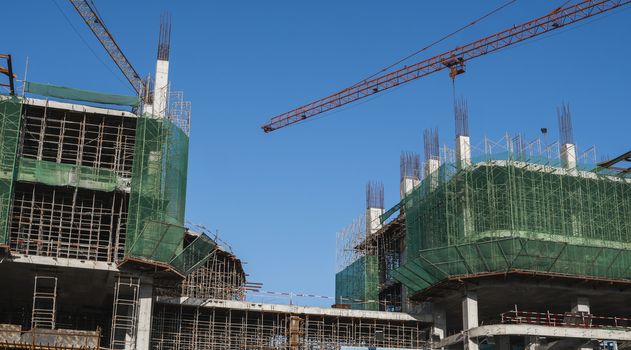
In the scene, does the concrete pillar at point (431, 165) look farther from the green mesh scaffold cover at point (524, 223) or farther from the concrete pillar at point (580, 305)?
the concrete pillar at point (580, 305)

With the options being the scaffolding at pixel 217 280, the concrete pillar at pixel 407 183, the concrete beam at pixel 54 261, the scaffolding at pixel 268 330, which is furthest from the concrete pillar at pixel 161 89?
the concrete pillar at pixel 407 183

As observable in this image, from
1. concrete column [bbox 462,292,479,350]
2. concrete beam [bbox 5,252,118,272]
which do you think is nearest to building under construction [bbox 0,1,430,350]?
concrete beam [bbox 5,252,118,272]

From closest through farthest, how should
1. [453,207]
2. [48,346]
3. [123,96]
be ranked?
[48,346] < [123,96] < [453,207]

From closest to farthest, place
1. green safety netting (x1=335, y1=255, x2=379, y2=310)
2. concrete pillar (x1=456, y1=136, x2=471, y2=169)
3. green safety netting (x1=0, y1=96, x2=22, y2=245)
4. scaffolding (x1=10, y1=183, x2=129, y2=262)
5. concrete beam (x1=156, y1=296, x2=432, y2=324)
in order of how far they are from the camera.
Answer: green safety netting (x1=0, y1=96, x2=22, y2=245) < scaffolding (x1=10, y1=183, x2=129, y2=262) < concrete beam (x1=156, y1=296, x2=432, y2=324) < concrete pillar (x1=456, y1=136, x2=471, y2=169) < green safety netting (x1=335, y1=255, x2=379, y2=310)

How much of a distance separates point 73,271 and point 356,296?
30.2 metres

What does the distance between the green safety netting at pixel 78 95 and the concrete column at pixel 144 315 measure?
37.5 ft

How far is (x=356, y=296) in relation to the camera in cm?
7294

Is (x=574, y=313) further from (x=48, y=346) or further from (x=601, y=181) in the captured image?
(x=48, y=346)

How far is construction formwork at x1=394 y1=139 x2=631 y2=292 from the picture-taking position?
174 ft

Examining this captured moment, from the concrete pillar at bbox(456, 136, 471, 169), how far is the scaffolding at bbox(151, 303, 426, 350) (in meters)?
12.3

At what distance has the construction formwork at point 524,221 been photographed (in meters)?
53.1

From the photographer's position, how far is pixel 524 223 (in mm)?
54188

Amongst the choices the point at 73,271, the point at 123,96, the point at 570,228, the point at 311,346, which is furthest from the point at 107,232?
the point at 570,228

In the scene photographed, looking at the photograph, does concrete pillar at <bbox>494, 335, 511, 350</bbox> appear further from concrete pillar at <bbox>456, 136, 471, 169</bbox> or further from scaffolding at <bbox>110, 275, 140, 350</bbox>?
scaffolding at <bbox>110, 275, 140, 350</bbox>
